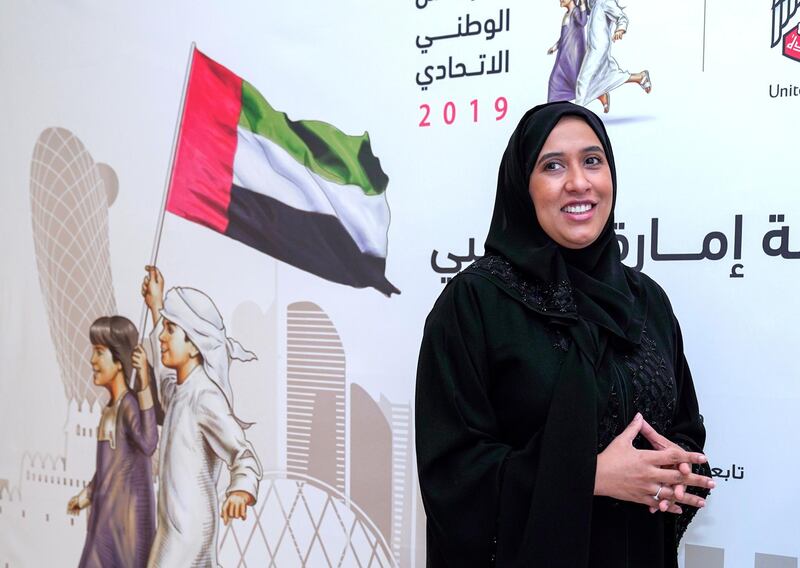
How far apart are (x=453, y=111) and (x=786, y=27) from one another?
633 mm

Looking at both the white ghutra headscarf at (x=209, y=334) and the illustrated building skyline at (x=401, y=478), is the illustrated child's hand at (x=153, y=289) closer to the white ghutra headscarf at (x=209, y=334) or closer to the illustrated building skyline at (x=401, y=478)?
the white ghutra headscarf at (x=209, y=334)

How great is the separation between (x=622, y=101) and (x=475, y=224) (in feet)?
1.24

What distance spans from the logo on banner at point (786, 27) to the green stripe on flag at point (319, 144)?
0.80m

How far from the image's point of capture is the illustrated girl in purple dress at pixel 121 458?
1.82 metres

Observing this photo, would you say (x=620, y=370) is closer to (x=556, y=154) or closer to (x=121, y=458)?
(x=556, y=154)

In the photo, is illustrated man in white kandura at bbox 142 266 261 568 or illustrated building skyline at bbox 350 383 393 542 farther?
illustrated man in white kandura at bbox 142 266 261 568

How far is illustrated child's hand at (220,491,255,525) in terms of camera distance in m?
1.72

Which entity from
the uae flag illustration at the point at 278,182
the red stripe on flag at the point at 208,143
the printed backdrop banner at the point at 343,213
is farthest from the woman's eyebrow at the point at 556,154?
the red stripe on flag at the point at 208,143

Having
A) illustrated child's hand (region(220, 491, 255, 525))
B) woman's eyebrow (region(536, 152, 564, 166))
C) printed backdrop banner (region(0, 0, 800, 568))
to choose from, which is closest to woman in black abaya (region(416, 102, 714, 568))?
woman's eyebrow (region(536, 152, 564, 166))

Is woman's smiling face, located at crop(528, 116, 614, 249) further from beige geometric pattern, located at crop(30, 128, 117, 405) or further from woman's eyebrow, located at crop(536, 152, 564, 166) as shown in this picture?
beige geometric pattern, located at crop(30, 128, 117, 405)

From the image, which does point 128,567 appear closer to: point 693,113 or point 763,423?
point 763,423

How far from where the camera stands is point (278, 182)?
1646 mm

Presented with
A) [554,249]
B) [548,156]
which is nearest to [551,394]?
[554,249]

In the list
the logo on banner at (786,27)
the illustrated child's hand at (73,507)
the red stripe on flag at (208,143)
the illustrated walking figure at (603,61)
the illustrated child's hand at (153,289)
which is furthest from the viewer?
the illustrated child's hand at (73,507)
